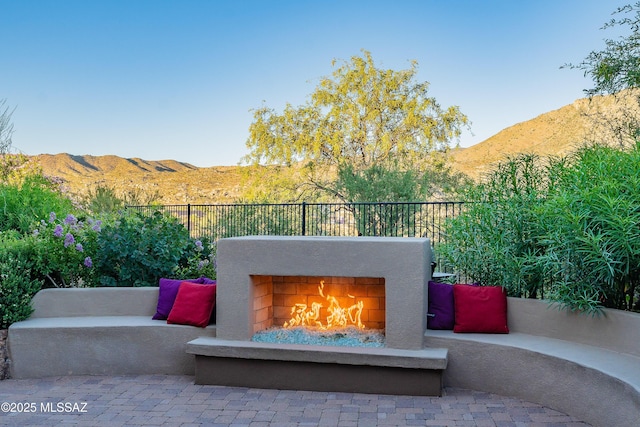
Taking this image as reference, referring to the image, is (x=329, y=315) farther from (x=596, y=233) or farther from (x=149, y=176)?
(x=149, y=176)

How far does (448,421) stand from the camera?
394 cm

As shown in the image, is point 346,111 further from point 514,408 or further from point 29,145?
point 514,408

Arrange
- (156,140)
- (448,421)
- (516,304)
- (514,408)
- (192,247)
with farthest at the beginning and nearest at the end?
(156,140)
(192,247)
(516,304)
(514,408)
(448,421)

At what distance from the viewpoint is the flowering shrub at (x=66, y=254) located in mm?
5902

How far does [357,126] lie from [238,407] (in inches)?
584

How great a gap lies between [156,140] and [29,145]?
3.62m

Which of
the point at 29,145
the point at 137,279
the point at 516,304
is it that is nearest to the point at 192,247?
the point at 137,279

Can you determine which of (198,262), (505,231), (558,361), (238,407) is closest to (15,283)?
(198,262)

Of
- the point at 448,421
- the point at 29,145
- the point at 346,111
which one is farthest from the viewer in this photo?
the point at 346,111

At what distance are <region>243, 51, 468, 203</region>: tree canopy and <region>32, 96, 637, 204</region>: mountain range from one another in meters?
1.05

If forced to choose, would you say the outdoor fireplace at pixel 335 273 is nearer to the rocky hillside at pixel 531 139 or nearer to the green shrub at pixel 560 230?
the green shrub at pixel 560 230

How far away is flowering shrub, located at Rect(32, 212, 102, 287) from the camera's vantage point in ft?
19.4

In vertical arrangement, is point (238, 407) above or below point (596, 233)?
below

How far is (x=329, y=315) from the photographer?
5.40 meters
